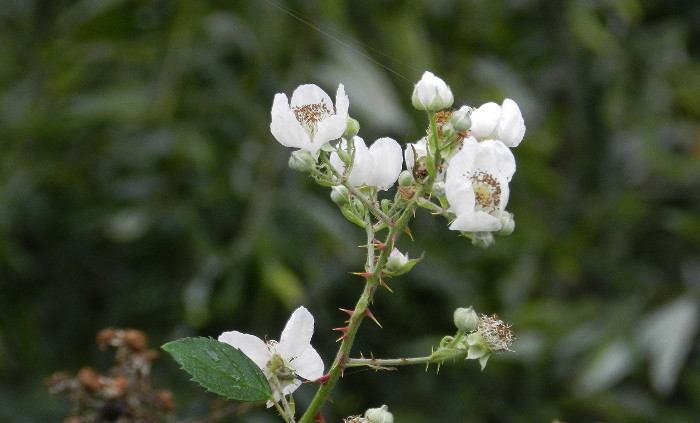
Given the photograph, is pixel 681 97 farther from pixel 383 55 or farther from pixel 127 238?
pixel 127 238

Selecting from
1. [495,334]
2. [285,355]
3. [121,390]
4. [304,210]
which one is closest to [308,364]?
[285,355]

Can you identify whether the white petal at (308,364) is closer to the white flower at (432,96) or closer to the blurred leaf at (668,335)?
the white flower at (432,96)

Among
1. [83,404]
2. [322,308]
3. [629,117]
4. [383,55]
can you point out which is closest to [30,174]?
[322,308]

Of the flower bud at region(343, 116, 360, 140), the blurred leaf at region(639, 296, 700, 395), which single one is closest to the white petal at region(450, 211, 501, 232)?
the flower bud at region(343, 116, 360, 140)

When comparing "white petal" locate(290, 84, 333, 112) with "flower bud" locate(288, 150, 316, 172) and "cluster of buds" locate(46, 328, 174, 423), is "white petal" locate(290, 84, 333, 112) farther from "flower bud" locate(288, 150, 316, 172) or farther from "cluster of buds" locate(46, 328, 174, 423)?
"cluster of buds" locate(46, 328, 174, 423)

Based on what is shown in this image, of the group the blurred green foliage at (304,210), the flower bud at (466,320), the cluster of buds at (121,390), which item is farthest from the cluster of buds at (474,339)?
the blurred green foliage at (304,210)

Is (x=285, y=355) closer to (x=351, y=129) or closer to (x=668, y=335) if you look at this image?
(x=351, y=129)
